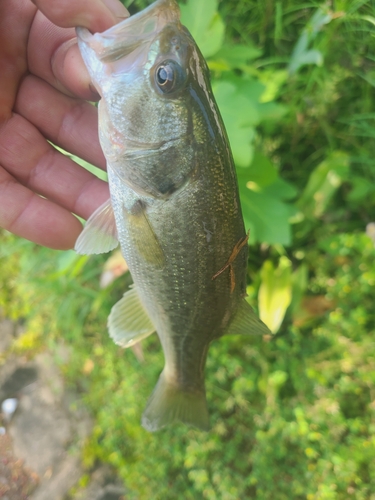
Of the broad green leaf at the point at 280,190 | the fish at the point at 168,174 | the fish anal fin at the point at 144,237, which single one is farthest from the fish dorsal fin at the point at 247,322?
the broad green leaf at the point at 280,190

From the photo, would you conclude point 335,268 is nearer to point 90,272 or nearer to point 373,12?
point 373,12

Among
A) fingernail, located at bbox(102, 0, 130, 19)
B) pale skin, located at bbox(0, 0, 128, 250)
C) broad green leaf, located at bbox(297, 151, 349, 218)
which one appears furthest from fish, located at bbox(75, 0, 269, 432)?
broad green leaf, located at bbox(297, 151, 349, 218)

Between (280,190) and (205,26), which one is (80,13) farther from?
(280,190)

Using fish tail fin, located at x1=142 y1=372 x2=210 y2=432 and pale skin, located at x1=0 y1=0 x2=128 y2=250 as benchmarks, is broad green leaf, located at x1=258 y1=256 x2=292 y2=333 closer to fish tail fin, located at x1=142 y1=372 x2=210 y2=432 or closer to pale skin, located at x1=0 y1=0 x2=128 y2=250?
fish tail fin, located at x1=142 y1=372 x2=210 y2=432

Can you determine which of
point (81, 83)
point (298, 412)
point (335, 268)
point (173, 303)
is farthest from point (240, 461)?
point (81, 83)

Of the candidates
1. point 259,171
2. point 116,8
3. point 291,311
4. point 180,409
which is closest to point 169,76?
point 116,8

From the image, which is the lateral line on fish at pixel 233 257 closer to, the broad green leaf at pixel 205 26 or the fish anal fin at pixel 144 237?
the fish anal fin at pixel 144 237
